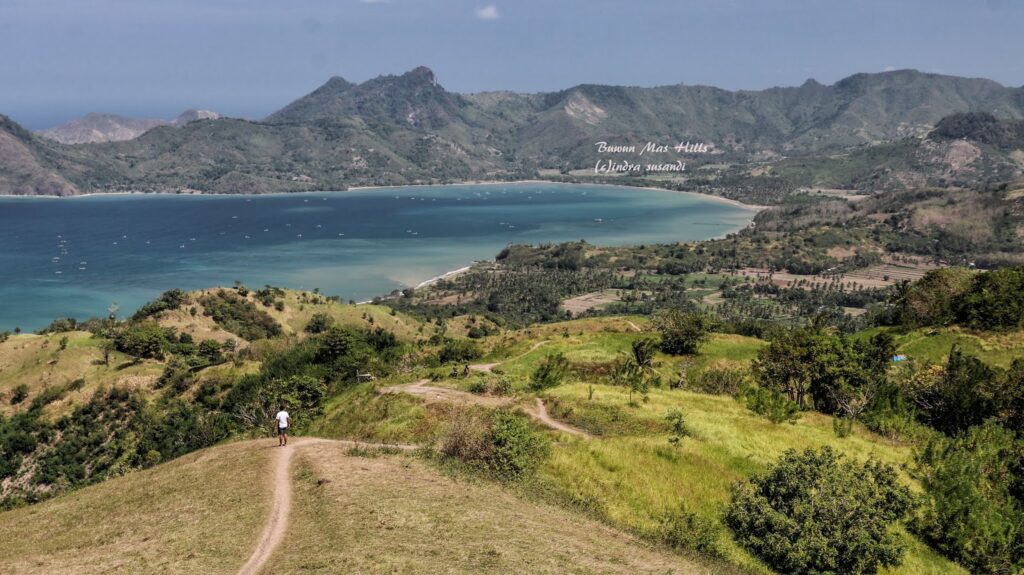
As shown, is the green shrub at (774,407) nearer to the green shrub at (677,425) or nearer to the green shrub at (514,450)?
the green shrub at (677,425)

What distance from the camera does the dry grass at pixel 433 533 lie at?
19.7m

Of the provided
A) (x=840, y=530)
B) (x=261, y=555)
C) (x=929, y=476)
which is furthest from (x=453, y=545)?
(x=929, y=476)

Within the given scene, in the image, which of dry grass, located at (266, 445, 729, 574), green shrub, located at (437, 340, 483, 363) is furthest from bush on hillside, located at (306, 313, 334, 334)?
dry grass, located at (266, 445, 729, 574)

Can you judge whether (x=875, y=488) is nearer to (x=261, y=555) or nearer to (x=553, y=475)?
(x=553, y=475)

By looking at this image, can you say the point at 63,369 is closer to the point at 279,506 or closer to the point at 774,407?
the point at 279,506

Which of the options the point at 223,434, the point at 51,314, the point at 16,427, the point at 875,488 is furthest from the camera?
the point at 51,314

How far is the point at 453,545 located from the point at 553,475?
9.88 meters

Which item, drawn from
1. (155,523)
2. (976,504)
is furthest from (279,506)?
(976,504)

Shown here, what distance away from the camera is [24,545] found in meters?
24.5

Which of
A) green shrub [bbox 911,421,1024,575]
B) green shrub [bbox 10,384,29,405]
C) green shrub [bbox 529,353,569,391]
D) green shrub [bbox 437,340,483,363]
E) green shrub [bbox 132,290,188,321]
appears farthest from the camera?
green shrub [bbox 132,290,188,321]

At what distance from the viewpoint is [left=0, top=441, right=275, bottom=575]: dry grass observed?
20.8 metres

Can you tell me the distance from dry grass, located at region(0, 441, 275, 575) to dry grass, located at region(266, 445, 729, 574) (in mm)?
2043

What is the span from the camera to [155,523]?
82.0ft

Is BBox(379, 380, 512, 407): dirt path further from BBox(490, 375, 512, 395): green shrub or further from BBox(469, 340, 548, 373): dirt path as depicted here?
BBox(469, 340, 548, 373): dirt path
